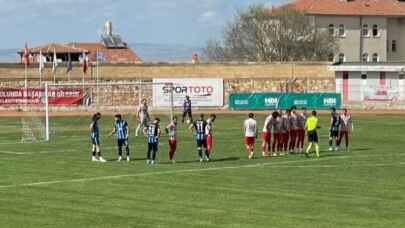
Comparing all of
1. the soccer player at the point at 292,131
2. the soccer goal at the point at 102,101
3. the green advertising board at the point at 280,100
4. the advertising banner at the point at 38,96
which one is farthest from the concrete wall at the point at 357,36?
the soccer player at the point at 292,131

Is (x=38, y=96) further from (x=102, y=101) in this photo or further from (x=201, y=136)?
(x=201, y=136)

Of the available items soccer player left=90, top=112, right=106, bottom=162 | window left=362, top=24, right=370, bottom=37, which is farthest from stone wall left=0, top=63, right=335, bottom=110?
soccer player left=90, top=112, right=106, bottom=162

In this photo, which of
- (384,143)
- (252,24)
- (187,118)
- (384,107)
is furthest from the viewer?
(252,24)

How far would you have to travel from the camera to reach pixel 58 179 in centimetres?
3105

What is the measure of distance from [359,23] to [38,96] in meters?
49.2

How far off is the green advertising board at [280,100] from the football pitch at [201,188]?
115 feet

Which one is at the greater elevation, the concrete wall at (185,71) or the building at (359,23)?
the building at (359,23)

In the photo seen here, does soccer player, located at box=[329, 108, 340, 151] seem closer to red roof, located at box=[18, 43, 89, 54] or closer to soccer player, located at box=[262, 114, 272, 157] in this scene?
soccer player, located at box=[262, 114, 272, 157]

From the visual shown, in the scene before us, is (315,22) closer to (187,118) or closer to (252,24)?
(252,24)

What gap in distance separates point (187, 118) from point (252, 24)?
50.3 metres

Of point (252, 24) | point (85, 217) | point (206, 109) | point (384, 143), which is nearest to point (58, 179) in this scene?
point (85, 217)

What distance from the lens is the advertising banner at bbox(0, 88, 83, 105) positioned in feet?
266

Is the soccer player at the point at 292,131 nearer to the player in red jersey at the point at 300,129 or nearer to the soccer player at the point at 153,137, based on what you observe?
the player in red jersey at the point at 300,129

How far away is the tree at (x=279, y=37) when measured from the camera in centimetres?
11200
